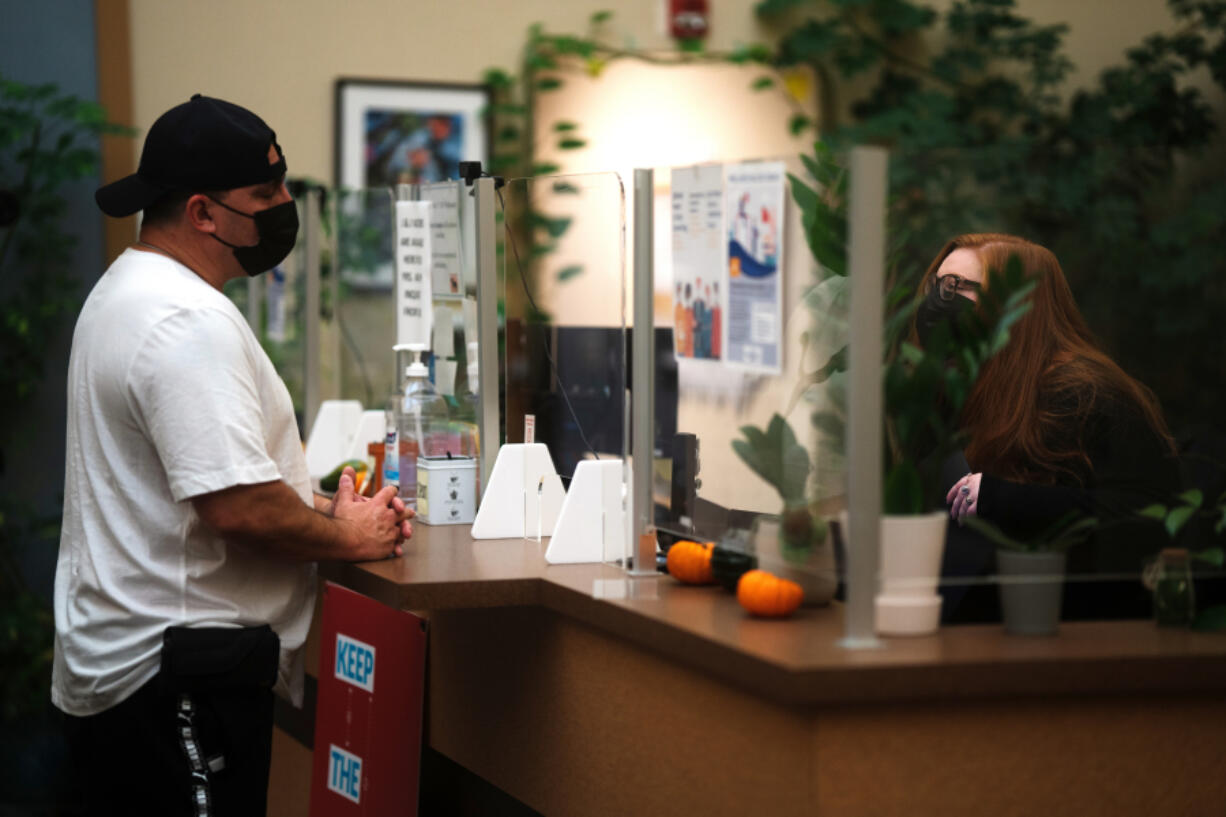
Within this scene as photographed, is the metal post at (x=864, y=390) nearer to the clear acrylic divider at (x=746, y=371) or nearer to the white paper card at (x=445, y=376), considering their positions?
the clear acrylic divider at (x=746, y=371)

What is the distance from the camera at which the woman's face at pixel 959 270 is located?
2.17 meters

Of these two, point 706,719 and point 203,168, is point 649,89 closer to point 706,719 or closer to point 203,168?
point 203,168

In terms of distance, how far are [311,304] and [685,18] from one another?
266 cm

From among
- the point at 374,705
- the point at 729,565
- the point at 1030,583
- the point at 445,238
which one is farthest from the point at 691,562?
the point at 445,238

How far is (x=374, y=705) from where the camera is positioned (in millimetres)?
2201

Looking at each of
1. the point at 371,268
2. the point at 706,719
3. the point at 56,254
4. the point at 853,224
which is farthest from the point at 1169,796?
the point at 56,254

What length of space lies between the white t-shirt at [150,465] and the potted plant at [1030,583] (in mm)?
984

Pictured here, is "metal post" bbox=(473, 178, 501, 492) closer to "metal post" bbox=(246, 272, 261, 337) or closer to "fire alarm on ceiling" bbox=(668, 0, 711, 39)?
"metal post" bbox=(246, 272, 261, 337)

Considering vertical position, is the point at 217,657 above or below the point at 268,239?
below

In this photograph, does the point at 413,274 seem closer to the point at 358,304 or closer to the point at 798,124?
the point at 358,304

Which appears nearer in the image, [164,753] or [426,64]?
[164,753]

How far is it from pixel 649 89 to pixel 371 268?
2.47 m

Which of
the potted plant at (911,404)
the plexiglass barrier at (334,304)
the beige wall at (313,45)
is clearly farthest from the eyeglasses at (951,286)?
the beige wall at (313,45)

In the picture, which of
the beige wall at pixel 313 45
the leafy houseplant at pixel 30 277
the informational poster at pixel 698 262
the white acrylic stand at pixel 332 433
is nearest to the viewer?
the informational poster at pixel 698 262
